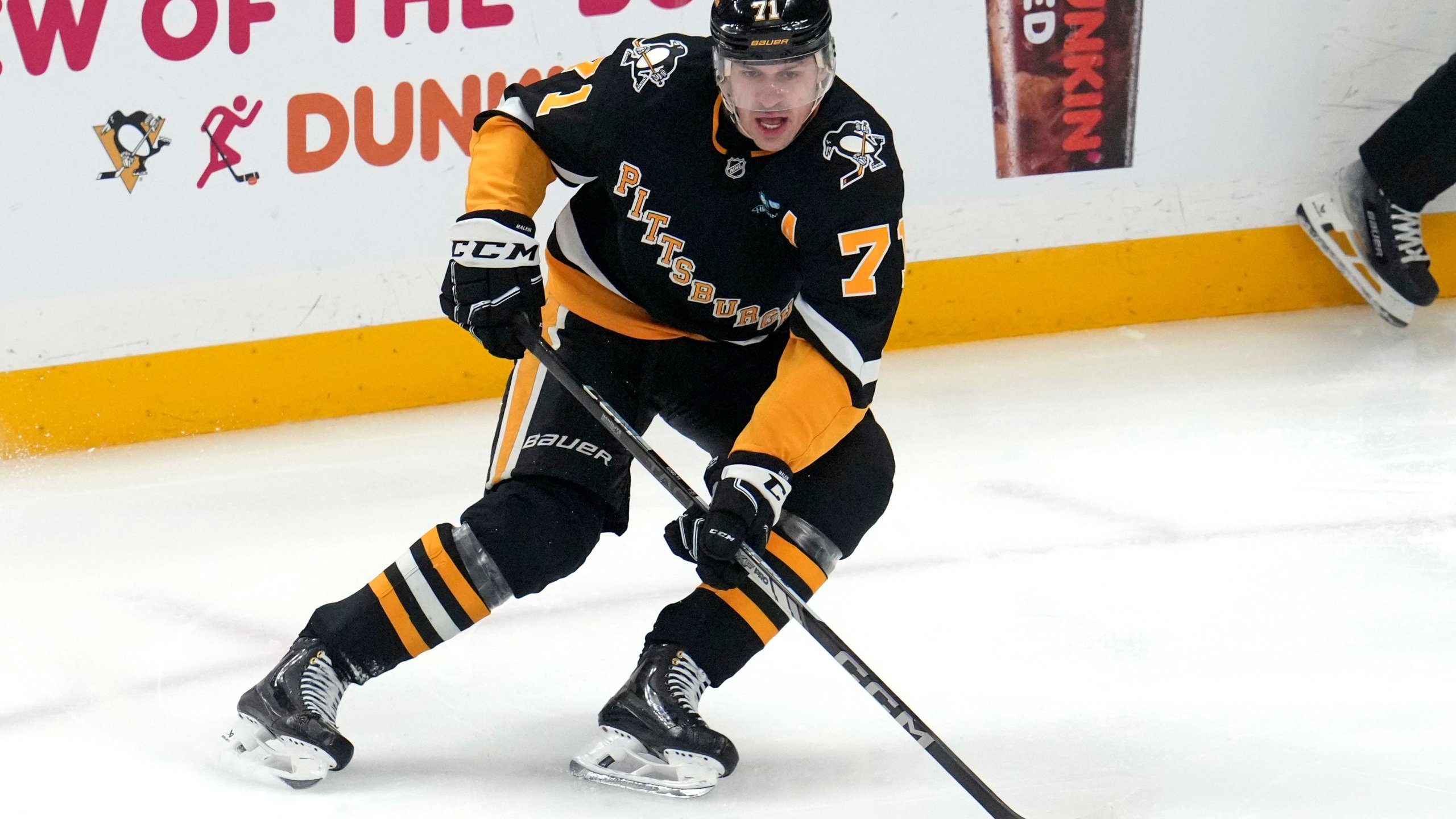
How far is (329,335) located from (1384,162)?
2811 mm

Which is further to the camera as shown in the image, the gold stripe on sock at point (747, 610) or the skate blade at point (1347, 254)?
the skate blade at point (1347, 254)

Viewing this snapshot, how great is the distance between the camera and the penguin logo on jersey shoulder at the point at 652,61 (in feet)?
6.98

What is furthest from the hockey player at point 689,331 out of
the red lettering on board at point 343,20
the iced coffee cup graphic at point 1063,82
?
the iced coffee cup graphic at point 1063,82

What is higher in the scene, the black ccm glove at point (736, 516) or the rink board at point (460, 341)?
the black ccm glove at point (736, 516)

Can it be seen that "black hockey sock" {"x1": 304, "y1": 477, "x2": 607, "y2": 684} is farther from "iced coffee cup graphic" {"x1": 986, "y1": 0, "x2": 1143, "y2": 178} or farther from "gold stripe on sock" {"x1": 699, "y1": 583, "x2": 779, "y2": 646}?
"iced coffee cup graphic" {"x1": 986, "y1": 0, "x2": 1143, "y2": 178}

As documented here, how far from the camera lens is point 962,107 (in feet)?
13.5

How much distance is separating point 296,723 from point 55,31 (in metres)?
2.05

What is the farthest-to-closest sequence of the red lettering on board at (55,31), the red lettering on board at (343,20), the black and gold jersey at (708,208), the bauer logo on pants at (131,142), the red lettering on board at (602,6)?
1. the red lettering on board at (602,6)
2. the red lettering on board at (343,20)
3. the bauer logo on pants at (131,142)
4. the red lettering on board at (55,31)
5. the black and gold jersey at (708,208)

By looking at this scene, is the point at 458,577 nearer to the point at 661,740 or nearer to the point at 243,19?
the point at 661,740

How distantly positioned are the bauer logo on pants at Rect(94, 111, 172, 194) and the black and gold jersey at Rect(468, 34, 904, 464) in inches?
62.7

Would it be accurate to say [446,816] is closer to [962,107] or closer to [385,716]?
[385,716]

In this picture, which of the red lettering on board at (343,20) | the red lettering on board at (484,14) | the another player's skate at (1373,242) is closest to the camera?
the red lettering on board at (343,20)

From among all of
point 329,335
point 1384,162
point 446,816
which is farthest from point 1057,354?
point 446,816

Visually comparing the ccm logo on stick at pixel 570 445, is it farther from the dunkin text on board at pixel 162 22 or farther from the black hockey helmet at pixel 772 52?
the dunkin text on board at pixel 162 22
